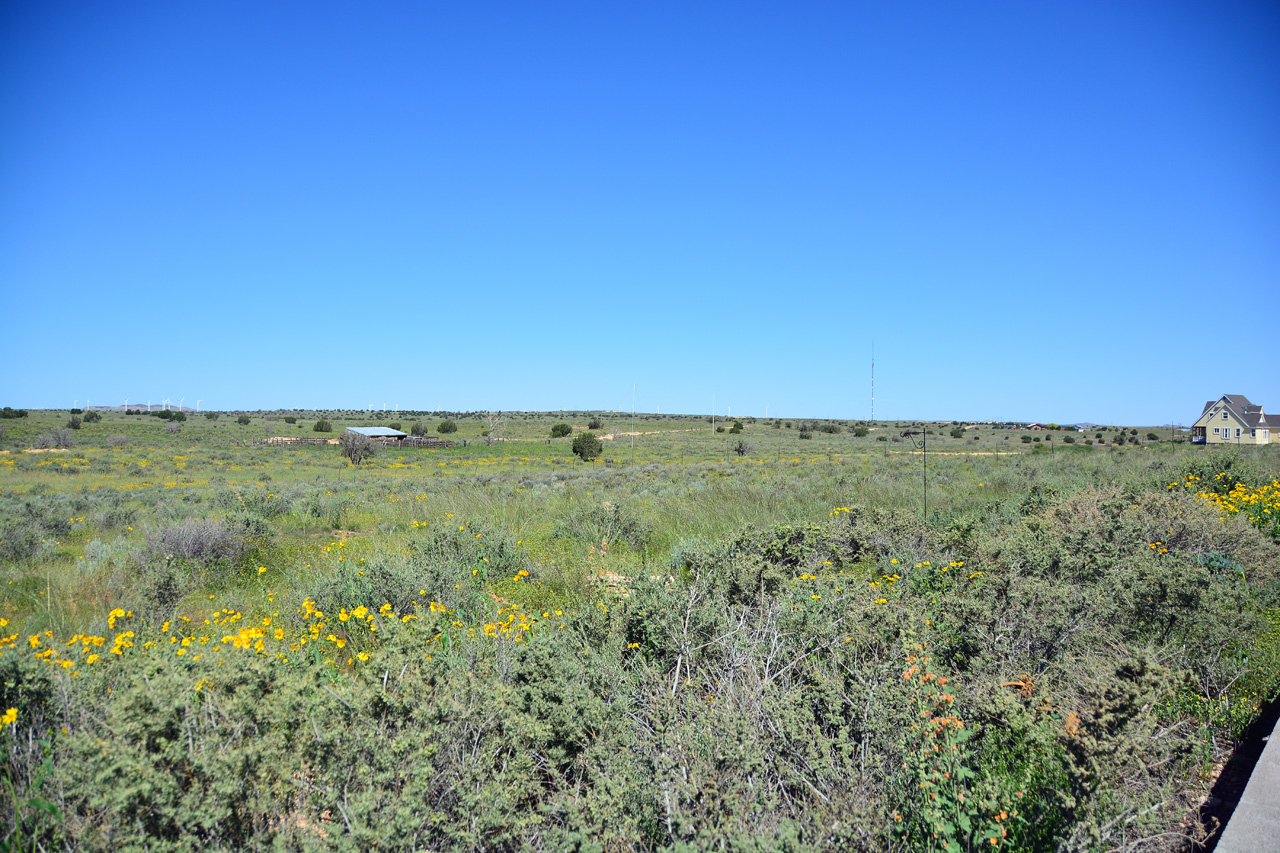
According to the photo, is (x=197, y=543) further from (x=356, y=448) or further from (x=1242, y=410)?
(x=1242, y=410)

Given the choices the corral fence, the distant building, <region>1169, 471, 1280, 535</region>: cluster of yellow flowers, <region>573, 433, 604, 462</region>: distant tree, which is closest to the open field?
<region>1169, 471, 1280, 535</region>: cluster of yellow flowers

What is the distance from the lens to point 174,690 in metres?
2.51

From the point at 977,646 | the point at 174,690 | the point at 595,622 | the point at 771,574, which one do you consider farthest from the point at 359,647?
the point at 977,646

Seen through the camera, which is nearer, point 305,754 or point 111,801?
point 111,801

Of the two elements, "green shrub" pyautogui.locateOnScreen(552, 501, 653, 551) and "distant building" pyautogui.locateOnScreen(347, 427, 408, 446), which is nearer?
"green shrub" pyautogui.locateOnScreen(552, 501, 653, 551)

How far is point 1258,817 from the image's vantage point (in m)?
2.78

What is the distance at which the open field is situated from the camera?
2.39 m

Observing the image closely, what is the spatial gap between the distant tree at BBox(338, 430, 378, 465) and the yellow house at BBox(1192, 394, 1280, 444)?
48628mm

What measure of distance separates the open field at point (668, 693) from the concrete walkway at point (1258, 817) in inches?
7.6

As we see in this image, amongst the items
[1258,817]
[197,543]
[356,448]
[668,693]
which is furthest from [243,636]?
[356,448]

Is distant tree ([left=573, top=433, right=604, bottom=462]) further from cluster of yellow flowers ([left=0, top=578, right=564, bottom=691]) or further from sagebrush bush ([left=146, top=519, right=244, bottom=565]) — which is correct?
cluster of yellow flowers ([left=0, top=578, right=564, bottom=691])

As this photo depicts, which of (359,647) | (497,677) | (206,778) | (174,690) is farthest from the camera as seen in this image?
(359,647)

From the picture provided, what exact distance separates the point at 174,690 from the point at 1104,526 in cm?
853

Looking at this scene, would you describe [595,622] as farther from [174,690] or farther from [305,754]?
[174,690]
